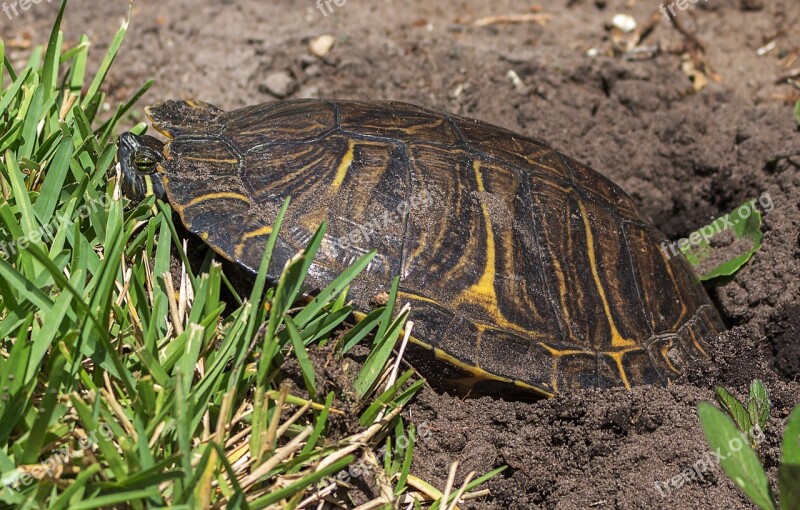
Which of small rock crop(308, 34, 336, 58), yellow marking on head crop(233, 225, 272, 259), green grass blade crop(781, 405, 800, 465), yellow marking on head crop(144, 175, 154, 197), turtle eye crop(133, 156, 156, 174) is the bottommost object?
green grass blade crop(781, 405, 800, 465)

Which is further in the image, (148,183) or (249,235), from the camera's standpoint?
(148,183)

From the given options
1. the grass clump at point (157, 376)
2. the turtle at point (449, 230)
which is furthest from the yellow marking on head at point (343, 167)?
the grass clump at point (157, 376)

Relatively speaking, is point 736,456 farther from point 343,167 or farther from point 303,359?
point 343,167

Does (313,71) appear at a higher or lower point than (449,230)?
higher

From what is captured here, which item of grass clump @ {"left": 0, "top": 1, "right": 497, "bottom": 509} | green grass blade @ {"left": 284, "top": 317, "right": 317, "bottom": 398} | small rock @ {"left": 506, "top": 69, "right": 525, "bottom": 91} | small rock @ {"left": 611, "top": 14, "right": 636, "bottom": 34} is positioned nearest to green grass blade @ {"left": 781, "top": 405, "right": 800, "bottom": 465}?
grass clump @ {"left": 0, "top": 1, "right": 497, "bottom": 509}

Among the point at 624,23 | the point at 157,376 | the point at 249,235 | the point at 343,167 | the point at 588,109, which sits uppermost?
the point at 624,23

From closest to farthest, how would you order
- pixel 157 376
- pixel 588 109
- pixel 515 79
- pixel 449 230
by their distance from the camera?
pixel 157 376 < pixel 449 230 < pixel 588 109 < pixel 515 79

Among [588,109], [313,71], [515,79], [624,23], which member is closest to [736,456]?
[588,109]

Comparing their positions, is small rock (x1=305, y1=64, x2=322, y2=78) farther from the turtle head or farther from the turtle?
the turtle head
